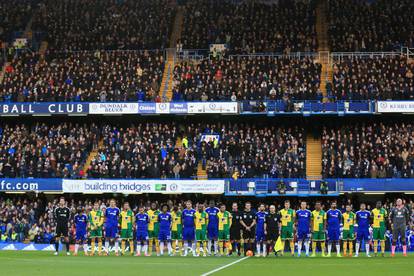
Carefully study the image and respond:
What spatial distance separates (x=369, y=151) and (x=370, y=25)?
43.3ft

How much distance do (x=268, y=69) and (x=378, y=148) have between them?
32.2ft

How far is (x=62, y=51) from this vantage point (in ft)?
185

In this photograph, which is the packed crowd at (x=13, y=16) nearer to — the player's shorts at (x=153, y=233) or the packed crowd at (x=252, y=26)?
the packed crowd at (x=252, y=26)

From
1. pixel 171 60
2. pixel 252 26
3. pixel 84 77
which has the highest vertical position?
pixel 252 26

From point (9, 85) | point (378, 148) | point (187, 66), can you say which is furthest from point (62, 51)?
point (378, 148)

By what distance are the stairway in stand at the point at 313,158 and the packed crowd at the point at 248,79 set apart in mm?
2745

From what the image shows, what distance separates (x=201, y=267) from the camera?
23.4m

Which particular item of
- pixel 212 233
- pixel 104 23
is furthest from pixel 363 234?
pixel 104 23

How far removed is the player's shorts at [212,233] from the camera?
1236 inches

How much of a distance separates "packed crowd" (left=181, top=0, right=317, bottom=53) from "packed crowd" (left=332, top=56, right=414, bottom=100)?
4443 millimetres

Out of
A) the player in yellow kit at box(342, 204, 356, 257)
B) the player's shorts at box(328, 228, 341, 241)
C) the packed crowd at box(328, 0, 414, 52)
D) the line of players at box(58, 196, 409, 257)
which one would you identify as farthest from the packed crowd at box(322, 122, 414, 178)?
the player's shorts at box(328, 228, 341, 241)

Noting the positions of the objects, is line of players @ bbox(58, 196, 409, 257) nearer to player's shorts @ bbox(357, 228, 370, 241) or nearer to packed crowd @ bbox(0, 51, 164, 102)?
player's shorts @ bbox(357, 228, 370, 241)

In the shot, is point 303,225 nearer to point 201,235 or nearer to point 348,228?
point 348,228

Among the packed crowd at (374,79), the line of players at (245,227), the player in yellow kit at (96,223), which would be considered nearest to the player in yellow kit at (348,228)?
the line of players at (245,227)
